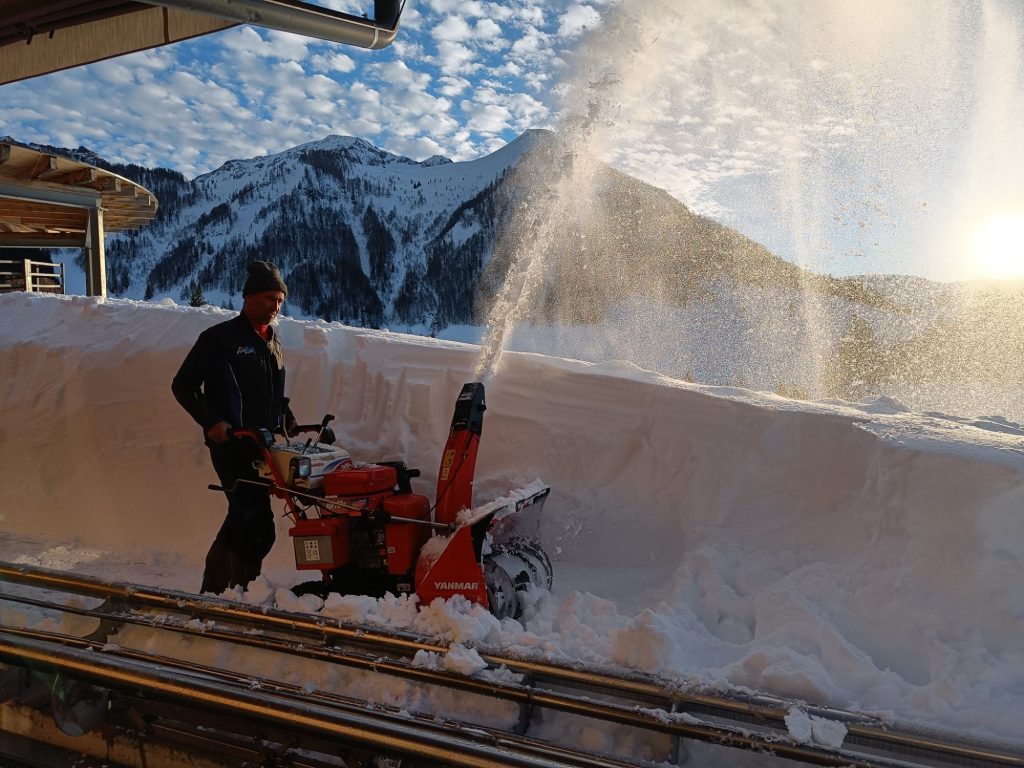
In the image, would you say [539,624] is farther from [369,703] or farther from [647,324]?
[647,324]

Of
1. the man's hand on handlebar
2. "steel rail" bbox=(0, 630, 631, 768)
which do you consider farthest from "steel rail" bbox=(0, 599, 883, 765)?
the man's hand on handlebar

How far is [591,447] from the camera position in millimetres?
4945

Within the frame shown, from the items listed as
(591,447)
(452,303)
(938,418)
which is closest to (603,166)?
(591,447)

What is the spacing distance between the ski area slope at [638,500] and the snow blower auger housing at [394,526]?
0.68 ft

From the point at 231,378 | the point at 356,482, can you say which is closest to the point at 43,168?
the point at 231,378

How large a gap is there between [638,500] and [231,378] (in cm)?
266

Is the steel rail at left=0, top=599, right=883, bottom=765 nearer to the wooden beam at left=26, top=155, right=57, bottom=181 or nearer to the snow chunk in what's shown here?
the snow chunk

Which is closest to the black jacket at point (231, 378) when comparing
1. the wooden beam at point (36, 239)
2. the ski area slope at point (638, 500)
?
the ski area slope at point (638, 500)

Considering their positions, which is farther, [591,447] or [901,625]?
[591,447]

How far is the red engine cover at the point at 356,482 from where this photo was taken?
12.0 feet

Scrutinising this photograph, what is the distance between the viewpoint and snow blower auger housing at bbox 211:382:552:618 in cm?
344

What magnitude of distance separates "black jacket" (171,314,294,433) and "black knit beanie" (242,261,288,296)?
21 centimetres

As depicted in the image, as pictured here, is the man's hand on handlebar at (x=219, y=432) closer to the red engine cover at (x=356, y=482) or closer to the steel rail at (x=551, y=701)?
the red engine cover at (x=356, y=482)

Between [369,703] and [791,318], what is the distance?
20.3 metres
